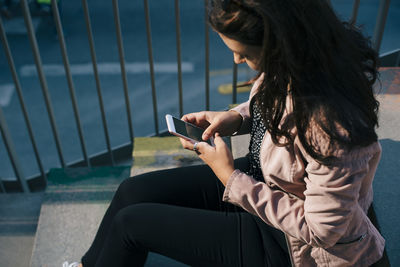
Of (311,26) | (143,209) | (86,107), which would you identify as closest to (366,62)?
(311,26)

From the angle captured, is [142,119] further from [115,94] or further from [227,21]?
[227,21]

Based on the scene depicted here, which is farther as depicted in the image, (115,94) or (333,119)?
(115,94)

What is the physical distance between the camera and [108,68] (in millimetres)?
5363

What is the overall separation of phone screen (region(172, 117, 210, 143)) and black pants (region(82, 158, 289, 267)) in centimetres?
17

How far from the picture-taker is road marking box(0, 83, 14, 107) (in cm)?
479

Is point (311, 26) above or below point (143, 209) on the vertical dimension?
above

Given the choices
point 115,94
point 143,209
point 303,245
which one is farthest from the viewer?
point 115,94

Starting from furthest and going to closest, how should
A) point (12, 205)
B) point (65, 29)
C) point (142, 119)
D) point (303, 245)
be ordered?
point (65, 29) < point (142, 119) < point (12, 205) < point (303, 245)

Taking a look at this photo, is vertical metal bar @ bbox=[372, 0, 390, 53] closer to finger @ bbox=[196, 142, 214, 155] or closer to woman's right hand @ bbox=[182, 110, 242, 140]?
woman's right hand @ bbox=[182, 110, 242, 140]

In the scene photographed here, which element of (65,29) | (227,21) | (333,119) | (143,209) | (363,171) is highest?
(227,21)

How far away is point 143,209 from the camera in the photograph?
150 centimetres

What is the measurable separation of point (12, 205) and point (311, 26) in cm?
213

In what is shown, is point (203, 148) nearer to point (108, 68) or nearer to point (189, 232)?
point (189, 232)

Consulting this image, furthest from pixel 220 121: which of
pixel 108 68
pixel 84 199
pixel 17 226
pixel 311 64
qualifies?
pixel 108 68
